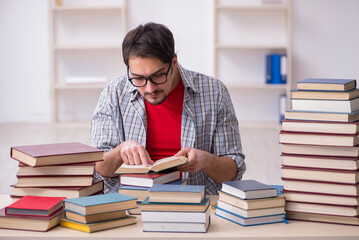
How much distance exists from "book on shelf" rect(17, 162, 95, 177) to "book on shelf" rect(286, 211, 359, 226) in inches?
23.2

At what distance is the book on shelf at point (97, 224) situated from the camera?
1353mm

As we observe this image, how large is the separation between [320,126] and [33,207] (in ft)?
2.65

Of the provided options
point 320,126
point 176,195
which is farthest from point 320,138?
point 176,195

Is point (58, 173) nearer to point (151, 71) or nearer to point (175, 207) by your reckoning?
point (175, 207)

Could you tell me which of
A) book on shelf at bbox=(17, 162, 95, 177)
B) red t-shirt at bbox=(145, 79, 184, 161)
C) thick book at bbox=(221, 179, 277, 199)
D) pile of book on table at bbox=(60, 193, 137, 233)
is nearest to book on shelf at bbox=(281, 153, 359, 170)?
thick book at bbox=(221, 179, 277, 199)

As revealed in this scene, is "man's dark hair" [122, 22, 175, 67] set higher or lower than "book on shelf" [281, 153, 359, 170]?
higher

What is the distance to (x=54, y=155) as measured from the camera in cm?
146

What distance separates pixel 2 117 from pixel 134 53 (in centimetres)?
495

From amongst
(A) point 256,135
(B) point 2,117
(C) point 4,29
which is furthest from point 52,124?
(A) point 256,135

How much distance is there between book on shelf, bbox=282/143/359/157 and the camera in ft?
4.68

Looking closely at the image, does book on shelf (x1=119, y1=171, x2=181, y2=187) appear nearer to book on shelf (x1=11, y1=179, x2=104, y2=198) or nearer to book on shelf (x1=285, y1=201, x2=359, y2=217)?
book on shelf (x1=11, y1=179, x2=104, y2=198)

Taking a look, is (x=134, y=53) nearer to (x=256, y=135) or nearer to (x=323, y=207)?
(x=323, y=207)

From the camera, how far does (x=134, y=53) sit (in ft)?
6.07

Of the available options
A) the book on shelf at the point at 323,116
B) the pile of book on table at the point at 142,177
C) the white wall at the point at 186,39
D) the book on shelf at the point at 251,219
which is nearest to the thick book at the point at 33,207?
the pile of book on table at the point at 142,177
